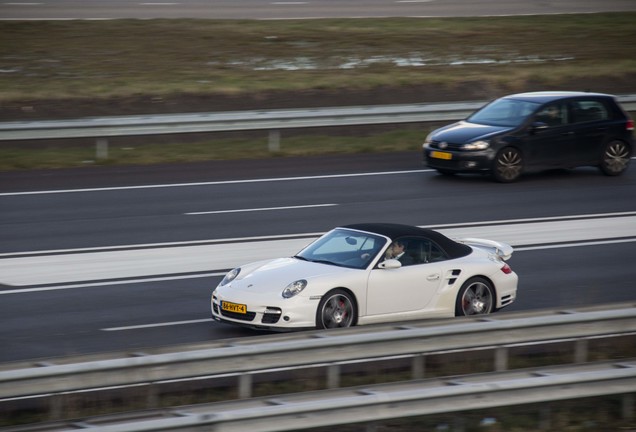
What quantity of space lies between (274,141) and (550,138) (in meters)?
6.38

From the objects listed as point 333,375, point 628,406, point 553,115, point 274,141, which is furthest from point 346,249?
point 274,141

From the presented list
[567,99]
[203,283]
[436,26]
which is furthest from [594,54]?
[203,283]

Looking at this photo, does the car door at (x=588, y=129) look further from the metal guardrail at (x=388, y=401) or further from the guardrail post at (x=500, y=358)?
the metal guardrail at (x=388, y=401)

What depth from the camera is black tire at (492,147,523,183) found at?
70.0 feet

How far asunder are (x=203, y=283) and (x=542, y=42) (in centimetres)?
2536

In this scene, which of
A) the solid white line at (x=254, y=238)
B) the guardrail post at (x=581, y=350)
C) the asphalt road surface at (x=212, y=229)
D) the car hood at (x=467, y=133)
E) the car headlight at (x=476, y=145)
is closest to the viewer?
the guardrail post at (x=581, y=350)

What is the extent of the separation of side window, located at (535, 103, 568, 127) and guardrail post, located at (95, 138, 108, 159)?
354 inches

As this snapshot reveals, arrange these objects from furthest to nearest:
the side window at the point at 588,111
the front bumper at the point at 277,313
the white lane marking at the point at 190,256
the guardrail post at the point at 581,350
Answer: the side window at the point at 588,111 → the white lane marking at the point at 190,256 → the front bumper at the point at 277,313 → the guardrail post at the point at 581,350

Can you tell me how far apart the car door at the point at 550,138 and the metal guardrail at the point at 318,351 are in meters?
11.8

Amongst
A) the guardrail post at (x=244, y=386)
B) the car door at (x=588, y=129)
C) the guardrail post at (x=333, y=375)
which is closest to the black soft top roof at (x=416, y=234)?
the guardrail post at (x=333, y=375)

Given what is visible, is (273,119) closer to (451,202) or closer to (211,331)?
(451,202)

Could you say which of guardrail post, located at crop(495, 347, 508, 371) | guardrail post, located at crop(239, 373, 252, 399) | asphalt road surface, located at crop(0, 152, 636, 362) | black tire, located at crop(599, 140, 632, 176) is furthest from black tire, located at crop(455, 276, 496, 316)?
black tire, located at crop(599, 140, 632, 176)

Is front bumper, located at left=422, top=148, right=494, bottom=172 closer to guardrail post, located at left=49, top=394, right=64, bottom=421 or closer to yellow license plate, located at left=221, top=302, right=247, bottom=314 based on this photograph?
yellow license plate, located at left=221, top=302, right=247, bottom=314

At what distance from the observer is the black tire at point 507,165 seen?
21.3m
